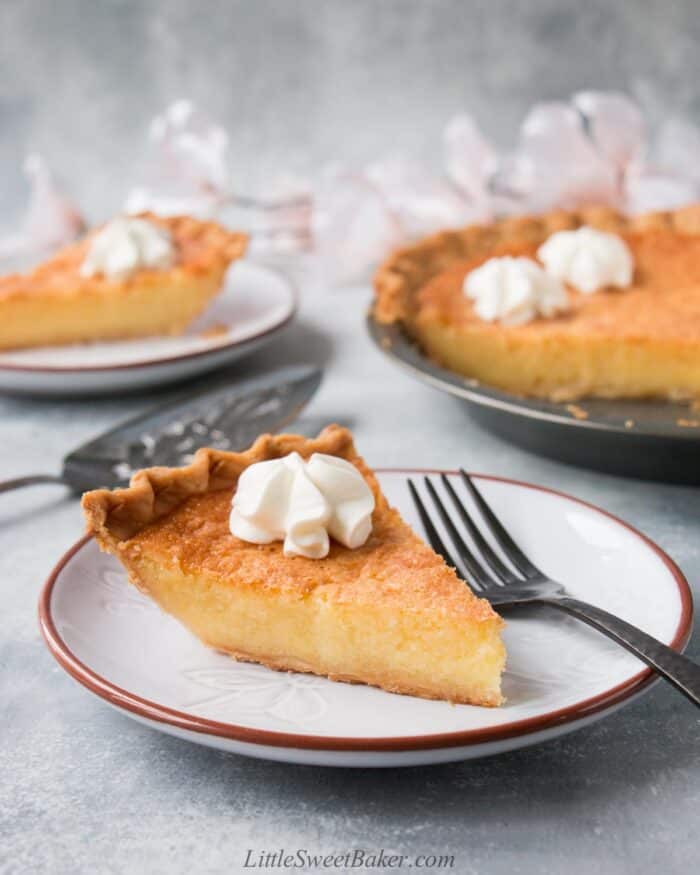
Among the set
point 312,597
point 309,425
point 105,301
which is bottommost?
point 309,425

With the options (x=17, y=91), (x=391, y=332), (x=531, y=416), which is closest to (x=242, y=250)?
(x=391, y=332)

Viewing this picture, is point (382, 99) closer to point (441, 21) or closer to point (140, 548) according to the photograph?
point (441, 21)

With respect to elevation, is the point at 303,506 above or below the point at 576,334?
above

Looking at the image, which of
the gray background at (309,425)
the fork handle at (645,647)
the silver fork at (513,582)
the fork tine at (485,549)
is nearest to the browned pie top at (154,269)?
the gray background at (309,425)

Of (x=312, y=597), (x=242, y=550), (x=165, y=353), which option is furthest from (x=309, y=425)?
(x=312, y=597)

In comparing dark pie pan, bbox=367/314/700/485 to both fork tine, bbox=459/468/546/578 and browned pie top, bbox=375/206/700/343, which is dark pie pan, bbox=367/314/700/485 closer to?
browned pie top, bbox=375/206/700/343

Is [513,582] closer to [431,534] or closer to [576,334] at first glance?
[431,534]

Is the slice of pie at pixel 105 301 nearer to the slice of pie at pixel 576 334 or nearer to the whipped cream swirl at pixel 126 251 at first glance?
the whipped cream swirl at pixel 126 251
